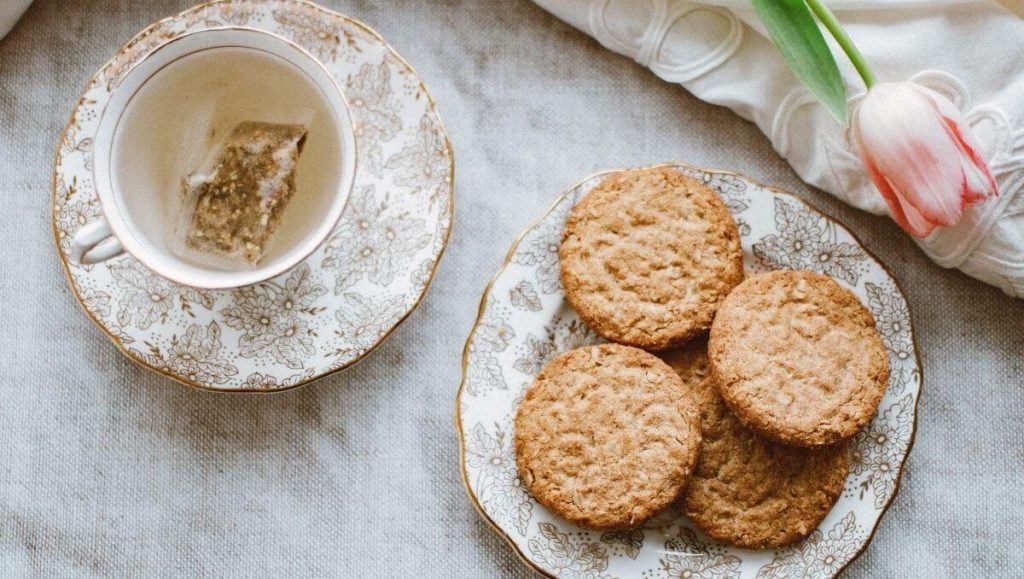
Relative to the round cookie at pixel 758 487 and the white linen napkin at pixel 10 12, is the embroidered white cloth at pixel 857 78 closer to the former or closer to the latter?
the round cookie at pixel 758 487

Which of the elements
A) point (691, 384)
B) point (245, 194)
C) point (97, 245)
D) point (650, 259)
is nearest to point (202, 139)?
point (245, 194)

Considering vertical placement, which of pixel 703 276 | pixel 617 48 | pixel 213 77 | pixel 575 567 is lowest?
pixel 575 567

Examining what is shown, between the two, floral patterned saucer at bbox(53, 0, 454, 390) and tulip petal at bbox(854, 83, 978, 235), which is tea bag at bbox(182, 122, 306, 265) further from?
tulip petal at bbox(854, 83, 978, 235)

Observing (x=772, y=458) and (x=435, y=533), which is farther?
(x=435, y=533)

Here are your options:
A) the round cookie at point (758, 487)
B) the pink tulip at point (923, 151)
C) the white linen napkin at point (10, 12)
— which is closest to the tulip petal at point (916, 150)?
the pink tulip at point (923, 151)

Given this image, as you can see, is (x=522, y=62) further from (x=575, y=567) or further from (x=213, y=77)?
(x=575, y=567)

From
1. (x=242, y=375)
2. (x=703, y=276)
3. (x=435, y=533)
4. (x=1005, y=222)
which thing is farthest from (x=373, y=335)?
(x=1005, y=222)

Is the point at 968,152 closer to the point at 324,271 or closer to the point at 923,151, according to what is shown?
the point at 923,151
